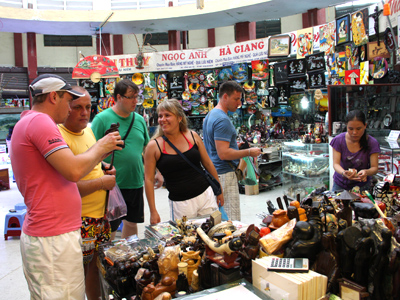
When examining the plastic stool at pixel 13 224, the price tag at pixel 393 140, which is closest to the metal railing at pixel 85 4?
the plastic stool at pixel 13 224

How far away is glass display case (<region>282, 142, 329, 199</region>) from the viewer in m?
4.57

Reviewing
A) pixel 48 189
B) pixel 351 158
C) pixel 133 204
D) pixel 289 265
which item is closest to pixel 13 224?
pixel 133 204

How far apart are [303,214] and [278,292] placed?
17.8 inches

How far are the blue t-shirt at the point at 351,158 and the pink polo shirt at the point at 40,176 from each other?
223cm

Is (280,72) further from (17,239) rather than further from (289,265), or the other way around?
(289,265)

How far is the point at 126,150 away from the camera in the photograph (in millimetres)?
2783

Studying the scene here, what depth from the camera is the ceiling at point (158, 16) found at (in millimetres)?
7633

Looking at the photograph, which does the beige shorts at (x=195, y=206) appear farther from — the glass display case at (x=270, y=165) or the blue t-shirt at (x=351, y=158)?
the glass display case at (x=270, y=165)

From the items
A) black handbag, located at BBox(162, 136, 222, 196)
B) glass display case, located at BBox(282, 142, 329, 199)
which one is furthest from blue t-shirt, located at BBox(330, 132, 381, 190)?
glass display case, located at BBox(282, 142, 329, 199)

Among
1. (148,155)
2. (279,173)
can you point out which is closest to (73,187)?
(148,155)

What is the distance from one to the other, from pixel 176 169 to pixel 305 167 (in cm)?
285

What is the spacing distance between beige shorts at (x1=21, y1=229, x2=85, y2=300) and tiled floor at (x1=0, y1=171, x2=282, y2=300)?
1606 mm

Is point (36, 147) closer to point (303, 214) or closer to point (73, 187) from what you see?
point (73, 187)

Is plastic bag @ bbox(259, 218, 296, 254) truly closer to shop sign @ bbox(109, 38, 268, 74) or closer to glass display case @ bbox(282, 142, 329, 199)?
glass display case @ bbox(282, 142, 329, 199)
